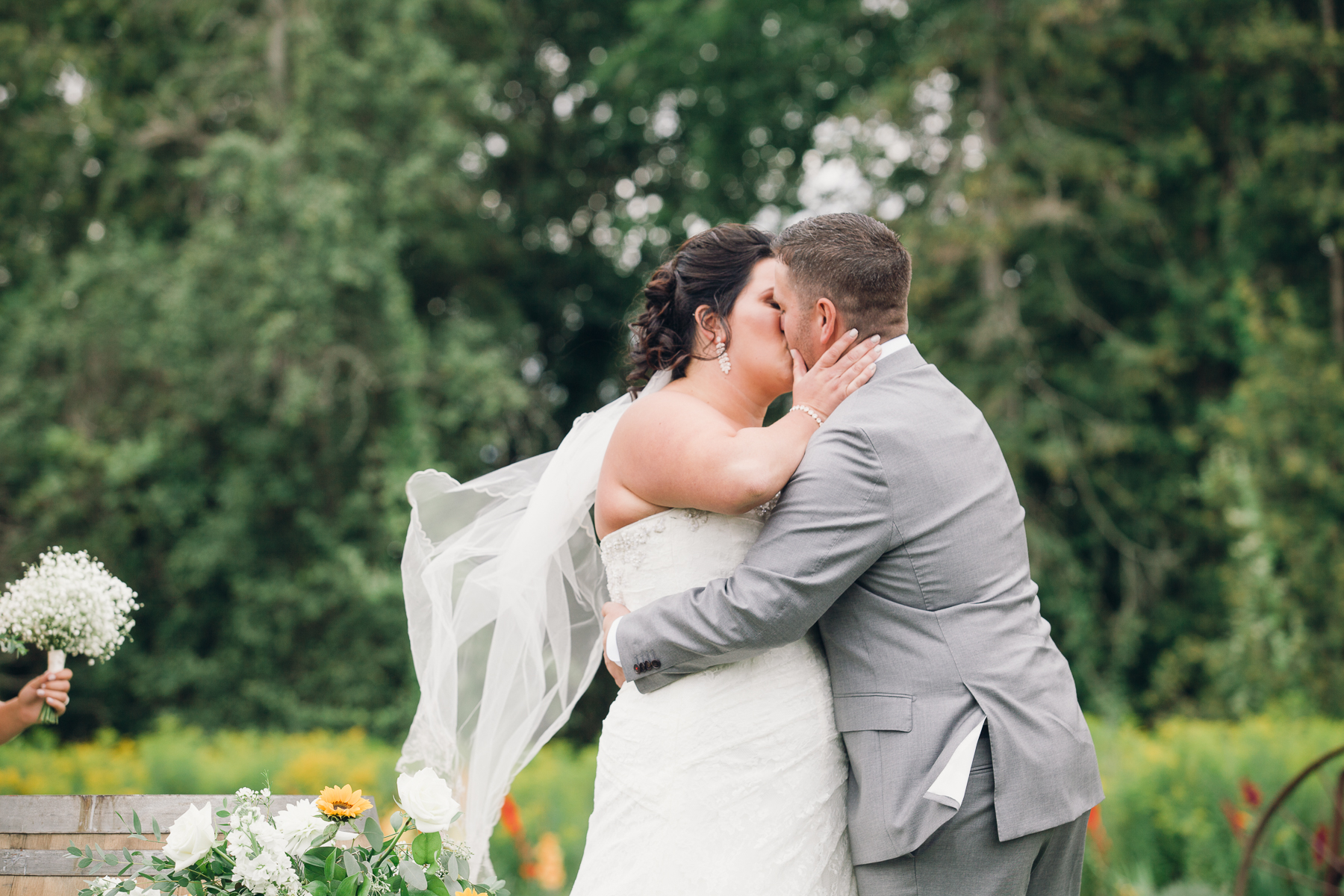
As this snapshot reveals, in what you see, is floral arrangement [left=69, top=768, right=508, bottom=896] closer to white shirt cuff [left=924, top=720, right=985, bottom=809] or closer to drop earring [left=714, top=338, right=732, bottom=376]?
white shirt cuff [left=924, top=720, right=985, bottom=809]

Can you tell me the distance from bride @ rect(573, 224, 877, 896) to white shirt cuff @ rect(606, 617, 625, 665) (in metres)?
0.09

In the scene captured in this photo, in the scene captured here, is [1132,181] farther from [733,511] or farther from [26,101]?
[26,101]

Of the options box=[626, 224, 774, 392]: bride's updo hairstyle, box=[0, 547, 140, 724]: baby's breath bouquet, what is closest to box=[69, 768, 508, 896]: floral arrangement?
box=[0, 547, 140, 724]: baby's breath bouquet

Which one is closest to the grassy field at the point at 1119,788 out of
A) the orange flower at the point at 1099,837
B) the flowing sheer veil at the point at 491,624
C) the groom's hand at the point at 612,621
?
the orange flower at the point at 1099,837

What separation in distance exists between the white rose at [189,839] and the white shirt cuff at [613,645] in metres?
0.97

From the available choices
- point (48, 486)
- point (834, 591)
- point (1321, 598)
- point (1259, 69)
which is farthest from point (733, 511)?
point (1259, 69)

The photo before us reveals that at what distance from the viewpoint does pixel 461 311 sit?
12844mm

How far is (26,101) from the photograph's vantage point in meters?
11.3

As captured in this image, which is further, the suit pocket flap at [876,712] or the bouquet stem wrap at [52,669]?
the bouquet stem wrap at [52,669]

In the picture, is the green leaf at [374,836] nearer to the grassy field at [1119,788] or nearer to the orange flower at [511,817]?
the orange flower at [511,817]

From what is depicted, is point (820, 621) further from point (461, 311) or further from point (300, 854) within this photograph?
point (461, 311)

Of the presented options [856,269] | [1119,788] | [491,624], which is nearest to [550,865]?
[491,624]

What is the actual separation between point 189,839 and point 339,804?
0.93 feet

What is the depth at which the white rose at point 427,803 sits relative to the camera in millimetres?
2275
